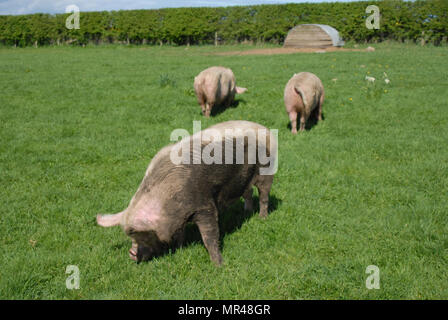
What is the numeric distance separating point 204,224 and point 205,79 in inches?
244

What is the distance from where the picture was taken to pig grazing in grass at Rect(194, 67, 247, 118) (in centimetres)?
888

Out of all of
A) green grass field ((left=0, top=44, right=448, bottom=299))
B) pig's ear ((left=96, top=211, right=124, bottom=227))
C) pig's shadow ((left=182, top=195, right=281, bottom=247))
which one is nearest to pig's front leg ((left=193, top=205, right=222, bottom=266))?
green grass field ((left=0, top=44, right=448, bottom=299))

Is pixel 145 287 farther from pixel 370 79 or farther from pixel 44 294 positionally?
pixel 370 79

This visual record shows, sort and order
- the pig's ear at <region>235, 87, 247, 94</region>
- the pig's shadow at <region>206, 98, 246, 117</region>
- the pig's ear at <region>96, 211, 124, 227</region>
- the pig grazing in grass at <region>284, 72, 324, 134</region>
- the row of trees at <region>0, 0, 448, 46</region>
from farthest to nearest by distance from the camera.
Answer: the row of trees at <region>0, 0, 448, 46</region> < the pig's ear at <region>235, 87, 247, 94</region> < the pig's shadow at <region>206, 98, 246, 117</region> < the pig grazing in grass at <region>284, 72, 324, 134</region> < the pig's ear at <region>96, 211, 124, 227</region>

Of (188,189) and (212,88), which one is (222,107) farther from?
(188,189)

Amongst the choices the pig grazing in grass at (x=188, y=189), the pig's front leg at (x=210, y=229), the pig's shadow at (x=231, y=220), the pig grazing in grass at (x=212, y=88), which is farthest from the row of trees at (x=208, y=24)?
the pig's front leg at (x=210, y=229)

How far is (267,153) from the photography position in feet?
13.5

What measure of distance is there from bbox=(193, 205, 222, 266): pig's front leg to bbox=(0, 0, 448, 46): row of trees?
29.5m

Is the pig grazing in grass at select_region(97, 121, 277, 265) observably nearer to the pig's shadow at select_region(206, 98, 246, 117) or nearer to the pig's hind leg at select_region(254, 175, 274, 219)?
the pig's hind leg at select_region(254, 175, 274, 219)

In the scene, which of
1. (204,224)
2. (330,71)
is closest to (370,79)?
A: (330,71)

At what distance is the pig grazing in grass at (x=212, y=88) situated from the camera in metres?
8.88

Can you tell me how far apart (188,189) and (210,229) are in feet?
1.75

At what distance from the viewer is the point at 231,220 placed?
4551mm

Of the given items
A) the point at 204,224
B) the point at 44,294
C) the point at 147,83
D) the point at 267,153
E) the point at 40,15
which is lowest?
the point at 44,294
